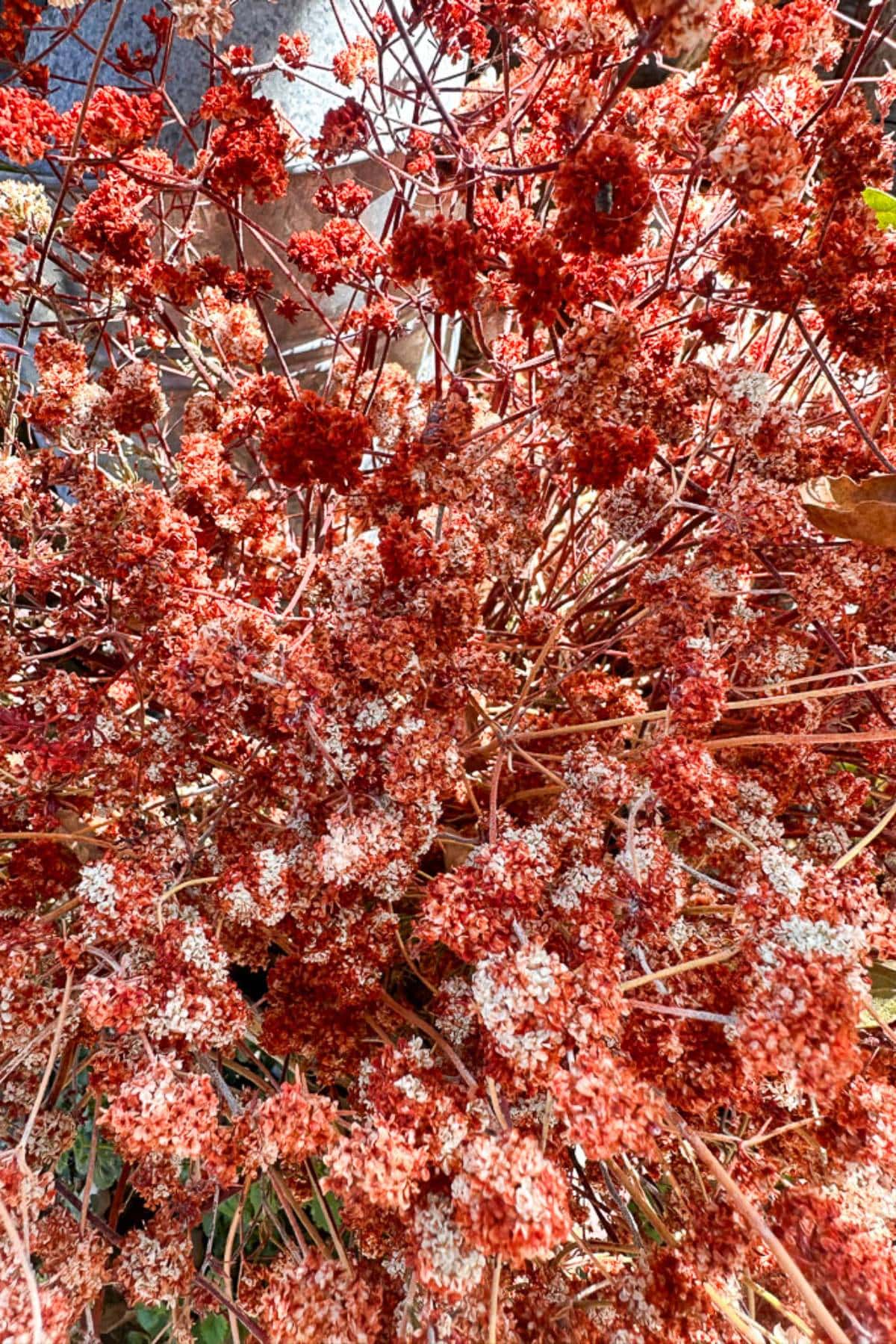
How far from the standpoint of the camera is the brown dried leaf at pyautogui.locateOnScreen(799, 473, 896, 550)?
0.60 metres

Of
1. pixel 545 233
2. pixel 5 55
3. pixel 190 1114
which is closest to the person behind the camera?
pixel 190 1114

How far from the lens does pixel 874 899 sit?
534mm

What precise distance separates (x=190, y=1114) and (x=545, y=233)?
24.0 inches

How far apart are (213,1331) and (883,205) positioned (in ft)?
4.26

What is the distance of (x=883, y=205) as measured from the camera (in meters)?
0.80

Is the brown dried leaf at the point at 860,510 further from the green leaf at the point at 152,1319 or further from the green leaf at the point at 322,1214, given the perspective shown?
the green leaf at the point at 152,1319

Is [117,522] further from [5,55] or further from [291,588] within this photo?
[5,55]

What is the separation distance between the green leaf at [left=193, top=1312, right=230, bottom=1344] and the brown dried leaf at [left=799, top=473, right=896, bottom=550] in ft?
3.10

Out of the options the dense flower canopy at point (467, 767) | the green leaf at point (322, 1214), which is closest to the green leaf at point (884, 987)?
the dense flower canopy at point (467, 767)

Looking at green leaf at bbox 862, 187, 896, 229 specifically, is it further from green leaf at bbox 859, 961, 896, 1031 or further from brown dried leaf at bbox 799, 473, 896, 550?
green leaf at bbox 859, 961, 896, 1031

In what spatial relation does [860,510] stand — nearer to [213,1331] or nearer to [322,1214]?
[322,1214]

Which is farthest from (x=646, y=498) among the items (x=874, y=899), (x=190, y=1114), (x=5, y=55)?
(x=5, y=55)

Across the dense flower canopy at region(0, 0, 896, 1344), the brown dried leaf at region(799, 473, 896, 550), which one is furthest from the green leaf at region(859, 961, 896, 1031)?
the brown dried leaf at region(799, 473, 896, 550)

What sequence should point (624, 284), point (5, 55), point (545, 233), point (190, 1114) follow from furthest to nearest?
point (624, 284) < point (5, 55) < point (545, 233) < point (190, 1114)
